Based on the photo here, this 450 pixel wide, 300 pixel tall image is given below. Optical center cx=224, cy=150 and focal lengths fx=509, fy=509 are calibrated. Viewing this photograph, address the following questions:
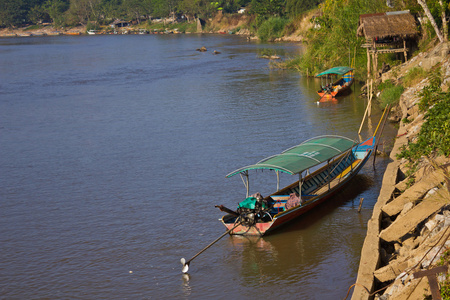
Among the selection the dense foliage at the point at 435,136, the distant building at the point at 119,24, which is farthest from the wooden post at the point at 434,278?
the distant building at the point at 119,24

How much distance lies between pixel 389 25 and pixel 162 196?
2090 centimetres

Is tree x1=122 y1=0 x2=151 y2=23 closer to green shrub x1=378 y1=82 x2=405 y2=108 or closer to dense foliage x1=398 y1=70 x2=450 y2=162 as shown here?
green shrub x1=378 y1=82 x2=405 y2=108

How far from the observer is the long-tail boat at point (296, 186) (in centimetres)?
1526

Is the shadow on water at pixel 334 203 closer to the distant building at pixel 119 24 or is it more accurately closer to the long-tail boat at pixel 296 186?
the long-tail boat at pixel 296 186

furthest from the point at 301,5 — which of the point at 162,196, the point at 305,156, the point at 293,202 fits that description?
the point at 293,202

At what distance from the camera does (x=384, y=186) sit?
49.5 ft

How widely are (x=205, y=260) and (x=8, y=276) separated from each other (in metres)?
5.57

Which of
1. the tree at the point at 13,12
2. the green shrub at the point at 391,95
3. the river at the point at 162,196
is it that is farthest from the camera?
the tree at the point at 13,12

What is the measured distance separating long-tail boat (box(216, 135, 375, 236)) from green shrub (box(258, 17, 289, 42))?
65667 mm

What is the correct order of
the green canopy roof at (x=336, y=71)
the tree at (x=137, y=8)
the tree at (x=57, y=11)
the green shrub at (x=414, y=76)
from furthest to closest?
the tree at (x=57, y=11) < the tree at (x=137, y=8) < the green canopy roof at (x=336, y=71) < the green shrub at (x=414, y=76)

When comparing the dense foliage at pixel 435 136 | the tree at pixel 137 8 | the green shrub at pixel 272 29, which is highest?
the tree at pixel 137 8

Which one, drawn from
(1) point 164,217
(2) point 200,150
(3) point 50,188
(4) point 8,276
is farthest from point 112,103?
(4) point 8,276

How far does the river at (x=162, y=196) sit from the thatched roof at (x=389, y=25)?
4.97m

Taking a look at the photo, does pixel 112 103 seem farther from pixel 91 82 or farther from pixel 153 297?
pixel 153 297
